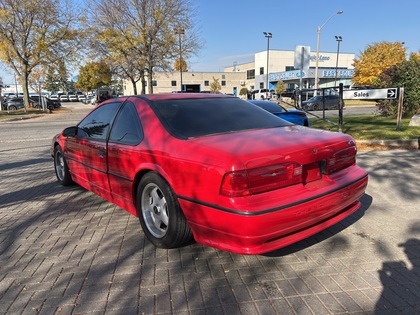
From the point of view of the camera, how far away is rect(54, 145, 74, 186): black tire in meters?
5.40

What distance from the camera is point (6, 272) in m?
2.95

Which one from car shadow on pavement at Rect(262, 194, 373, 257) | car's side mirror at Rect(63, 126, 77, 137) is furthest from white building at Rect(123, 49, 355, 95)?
car shadow on pavement at Rect(262, 194, 373, 257)

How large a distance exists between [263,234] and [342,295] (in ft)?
2.53

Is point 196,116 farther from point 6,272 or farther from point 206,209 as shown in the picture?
point 6,272

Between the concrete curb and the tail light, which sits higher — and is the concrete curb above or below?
below

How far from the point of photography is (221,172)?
2.47 m

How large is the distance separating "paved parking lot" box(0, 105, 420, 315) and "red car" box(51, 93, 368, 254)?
337mm

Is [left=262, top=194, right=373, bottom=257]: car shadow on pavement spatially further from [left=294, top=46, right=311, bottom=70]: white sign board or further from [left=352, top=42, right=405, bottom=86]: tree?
[left=352, top=42, right=405, bottom=86]: tree

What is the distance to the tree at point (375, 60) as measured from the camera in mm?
41981

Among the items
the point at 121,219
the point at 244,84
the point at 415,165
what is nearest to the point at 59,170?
the point at 121,219

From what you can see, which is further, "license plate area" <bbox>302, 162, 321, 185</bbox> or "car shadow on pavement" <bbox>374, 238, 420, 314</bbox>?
"license plate area" <bbox>302, 162, 321, 185</bbox>

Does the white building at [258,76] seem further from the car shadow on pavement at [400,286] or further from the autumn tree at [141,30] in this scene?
the car shadow on pavement at [400,286]

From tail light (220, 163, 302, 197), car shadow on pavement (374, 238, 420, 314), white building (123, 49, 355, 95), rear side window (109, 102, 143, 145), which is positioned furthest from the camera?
white building (123, 49, 355, 95)

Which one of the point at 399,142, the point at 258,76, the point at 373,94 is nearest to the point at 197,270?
the point at 399,142
